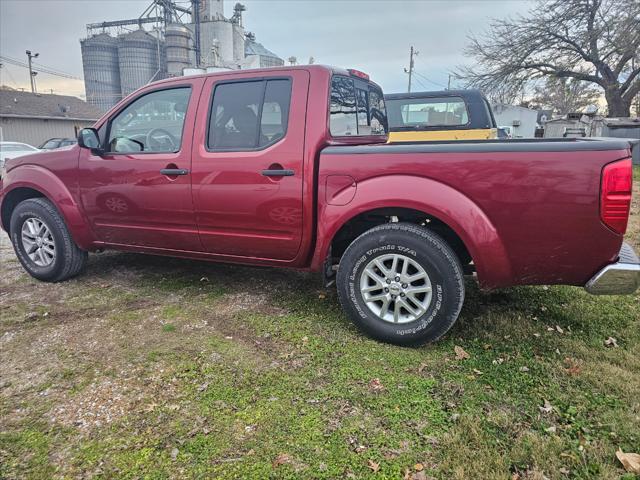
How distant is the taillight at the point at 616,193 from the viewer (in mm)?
2363

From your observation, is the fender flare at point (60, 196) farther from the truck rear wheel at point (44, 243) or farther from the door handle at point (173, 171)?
the door handle at point (173, 171)

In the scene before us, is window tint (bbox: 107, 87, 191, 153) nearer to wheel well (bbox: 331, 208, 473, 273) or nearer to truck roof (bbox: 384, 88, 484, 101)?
wheel well (bbox: 331, 208, 473, 273)

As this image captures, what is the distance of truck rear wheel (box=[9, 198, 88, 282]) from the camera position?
13.8 ft

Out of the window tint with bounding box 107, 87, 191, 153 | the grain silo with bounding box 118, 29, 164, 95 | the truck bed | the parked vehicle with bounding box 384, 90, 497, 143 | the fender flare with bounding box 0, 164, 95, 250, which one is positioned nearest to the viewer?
the truck bed

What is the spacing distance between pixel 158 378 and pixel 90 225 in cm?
211

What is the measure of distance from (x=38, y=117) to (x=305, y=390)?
108ft

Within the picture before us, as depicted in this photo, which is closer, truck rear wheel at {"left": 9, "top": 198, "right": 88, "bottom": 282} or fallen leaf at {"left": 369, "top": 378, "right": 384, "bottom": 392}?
fallen leaf at {"left": 369, "top": 378, "right": 384, "bottom": 392}

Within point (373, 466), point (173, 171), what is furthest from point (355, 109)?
point (373, 466)

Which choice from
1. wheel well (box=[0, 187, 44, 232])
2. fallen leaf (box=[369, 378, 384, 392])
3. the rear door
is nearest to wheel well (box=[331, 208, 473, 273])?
the rear door

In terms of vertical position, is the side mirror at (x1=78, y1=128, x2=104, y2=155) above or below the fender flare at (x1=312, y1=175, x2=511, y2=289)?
above

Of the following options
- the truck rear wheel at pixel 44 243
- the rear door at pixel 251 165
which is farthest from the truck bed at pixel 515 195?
the truck rear wheel at pixel 44 243

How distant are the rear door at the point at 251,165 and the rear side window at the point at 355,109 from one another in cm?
29

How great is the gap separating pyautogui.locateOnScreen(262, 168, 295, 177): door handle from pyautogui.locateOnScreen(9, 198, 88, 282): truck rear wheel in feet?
7.61

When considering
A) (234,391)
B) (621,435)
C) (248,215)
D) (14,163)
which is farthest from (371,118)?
(14,163)
